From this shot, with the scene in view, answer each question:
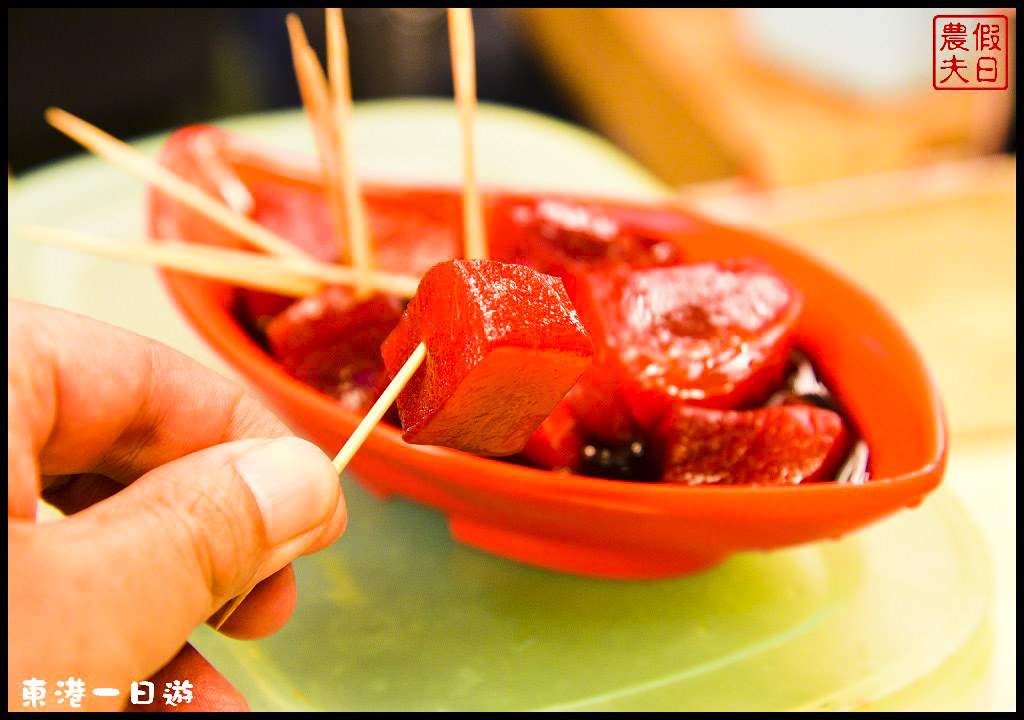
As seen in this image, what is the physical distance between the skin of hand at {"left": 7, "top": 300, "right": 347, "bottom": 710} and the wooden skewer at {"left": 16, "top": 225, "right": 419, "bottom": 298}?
34 centimetres

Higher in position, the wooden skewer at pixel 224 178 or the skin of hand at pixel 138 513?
the wooden skewer at pixel 224 178

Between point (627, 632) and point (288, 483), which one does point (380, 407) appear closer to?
point (288, 483)

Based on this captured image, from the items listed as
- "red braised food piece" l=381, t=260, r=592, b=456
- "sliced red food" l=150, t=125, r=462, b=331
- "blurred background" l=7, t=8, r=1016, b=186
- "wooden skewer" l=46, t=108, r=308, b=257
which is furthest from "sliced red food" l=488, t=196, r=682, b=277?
"blurred background" l=7, t=8, r=1016, b=186

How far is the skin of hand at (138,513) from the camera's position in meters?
0.61

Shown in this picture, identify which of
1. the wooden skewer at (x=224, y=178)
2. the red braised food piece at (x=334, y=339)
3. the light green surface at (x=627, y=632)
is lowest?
the light green surface at (x=627, y=632)

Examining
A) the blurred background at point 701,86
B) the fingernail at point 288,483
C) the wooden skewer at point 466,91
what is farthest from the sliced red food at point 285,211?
the blurred background at point 701,86

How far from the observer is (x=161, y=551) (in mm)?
Answer: 636

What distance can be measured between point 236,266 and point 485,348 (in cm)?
62

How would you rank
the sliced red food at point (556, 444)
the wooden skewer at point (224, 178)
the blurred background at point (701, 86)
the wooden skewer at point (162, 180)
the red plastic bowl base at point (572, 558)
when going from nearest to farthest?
the sliced red food at point (556, 444), the red plastic bowl base at point (572, 558), the wooden skewer at point (162, 180), the wooden skewer at point (224, 178), the blurred background at point (701, 86)

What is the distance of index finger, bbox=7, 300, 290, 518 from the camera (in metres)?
0.67

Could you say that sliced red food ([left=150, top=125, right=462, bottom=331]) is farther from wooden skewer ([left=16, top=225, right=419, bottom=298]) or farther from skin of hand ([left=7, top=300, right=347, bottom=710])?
skin of hand ([left=7, top=300, right=347, bottom=710])

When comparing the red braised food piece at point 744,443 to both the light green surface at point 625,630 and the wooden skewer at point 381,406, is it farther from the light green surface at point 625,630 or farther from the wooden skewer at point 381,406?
the wooden skewer at point 381,406

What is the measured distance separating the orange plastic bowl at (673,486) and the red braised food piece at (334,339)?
0.04 meters

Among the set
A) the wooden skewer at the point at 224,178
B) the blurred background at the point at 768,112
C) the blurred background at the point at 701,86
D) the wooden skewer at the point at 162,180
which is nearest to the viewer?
the wooden skewer at the point at 162,180
